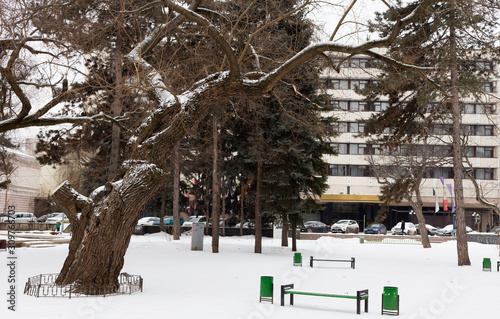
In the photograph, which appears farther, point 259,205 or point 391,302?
point 259,205

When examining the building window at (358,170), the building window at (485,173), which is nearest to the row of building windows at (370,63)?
the building window at (358,170)

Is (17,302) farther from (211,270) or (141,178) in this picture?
(211,270)

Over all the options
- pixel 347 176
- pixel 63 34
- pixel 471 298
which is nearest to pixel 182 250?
pixel 63 34

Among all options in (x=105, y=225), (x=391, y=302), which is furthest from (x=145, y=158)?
(x=391, y=302)

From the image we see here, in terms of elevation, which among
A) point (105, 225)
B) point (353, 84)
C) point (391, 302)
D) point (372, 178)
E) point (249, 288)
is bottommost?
point (249, 288)

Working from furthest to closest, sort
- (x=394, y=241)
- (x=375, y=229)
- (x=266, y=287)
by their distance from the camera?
(x=375, y=229)
(x=394, y=241)
(x=266, y=287)

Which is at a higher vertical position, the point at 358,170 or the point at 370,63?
the point at 370,63

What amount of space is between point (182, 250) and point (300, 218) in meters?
6.16

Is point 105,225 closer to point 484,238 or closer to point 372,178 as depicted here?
point 484,238

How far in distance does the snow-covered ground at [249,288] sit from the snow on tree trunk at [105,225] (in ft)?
2.01

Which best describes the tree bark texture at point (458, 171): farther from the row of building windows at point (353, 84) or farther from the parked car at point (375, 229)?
the parked car at point (375, 229)

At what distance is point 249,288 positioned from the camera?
507 inches

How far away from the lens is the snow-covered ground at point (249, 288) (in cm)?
940

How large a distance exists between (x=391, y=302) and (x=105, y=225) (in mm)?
5978
